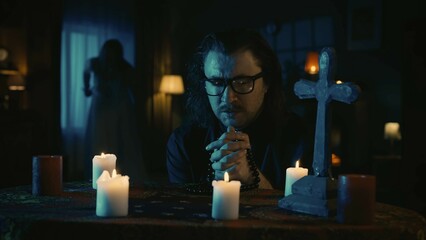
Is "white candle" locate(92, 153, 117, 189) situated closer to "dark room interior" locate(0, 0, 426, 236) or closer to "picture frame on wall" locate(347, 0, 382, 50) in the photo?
"dark room interior" locate(0, 0, 426, 236)

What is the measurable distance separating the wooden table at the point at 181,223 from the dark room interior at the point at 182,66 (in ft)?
11.2

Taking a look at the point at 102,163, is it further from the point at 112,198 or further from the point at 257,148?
the point at 257,148

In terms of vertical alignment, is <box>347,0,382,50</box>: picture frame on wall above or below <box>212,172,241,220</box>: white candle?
above

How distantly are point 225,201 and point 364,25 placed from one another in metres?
6.35

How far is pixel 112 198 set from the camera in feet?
4.30

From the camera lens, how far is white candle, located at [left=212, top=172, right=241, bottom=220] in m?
1.29

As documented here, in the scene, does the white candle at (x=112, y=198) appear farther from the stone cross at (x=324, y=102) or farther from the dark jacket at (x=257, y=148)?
the dark jacket at (x=257, y=148)

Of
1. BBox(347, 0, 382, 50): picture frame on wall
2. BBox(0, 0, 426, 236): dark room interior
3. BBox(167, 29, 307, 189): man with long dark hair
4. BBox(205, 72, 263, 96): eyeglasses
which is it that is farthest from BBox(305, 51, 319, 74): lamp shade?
BBox(205, 72, 263, 96): eyeglasses

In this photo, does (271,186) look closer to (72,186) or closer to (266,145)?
(266,145)

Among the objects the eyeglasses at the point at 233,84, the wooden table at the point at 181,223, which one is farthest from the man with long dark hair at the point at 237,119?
the wooden table at the point at 181,223

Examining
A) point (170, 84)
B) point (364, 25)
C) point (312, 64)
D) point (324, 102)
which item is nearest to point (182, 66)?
point (170, 84)

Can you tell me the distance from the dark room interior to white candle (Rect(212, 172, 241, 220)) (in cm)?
366

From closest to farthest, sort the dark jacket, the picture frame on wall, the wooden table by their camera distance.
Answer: the wooden table < the dark jacket < the picture frame on wall

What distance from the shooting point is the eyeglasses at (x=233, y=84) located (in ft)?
6.28
